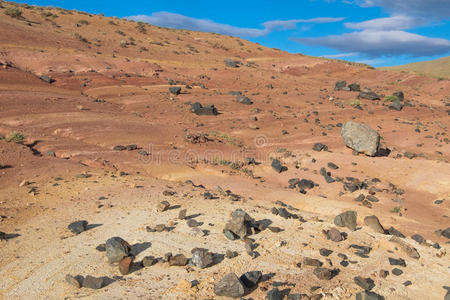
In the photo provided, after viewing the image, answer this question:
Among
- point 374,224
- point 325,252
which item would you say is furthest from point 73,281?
point 374,224

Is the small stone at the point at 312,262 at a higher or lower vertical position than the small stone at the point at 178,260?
higher

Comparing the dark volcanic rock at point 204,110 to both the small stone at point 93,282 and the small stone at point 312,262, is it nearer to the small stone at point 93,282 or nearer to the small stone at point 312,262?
the small stone at point 312,262

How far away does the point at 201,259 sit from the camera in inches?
207

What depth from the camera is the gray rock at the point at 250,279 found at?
4.82 meters

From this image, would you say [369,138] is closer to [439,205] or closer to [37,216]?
[439,205]

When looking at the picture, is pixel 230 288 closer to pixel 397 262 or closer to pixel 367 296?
pixel 367 296

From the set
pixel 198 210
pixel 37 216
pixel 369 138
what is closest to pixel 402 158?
pixel 369 138

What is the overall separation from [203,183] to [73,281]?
6369mm

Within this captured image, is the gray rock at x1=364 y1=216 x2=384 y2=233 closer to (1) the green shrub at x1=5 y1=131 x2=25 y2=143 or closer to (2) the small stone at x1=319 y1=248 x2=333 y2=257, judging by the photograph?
(2) the small stone at x1=319 y1=248 x2=333 y2=257

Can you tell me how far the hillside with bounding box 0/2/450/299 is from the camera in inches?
204

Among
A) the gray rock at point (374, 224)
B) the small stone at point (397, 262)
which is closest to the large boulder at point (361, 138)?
the gray rock at point (374, 224)

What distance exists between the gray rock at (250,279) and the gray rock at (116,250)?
2.13 meters

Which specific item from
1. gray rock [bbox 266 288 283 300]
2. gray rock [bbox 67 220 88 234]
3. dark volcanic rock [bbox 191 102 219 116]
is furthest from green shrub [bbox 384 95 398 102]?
gray rock [bbox 67 220 88 234]

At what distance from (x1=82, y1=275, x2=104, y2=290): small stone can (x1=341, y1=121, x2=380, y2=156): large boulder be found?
13.3 meters
